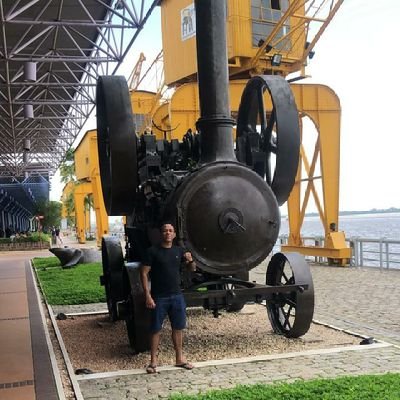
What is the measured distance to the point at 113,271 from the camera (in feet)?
26.7

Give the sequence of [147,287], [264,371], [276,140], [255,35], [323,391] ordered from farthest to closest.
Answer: [255,35], [276,140], [147,287], [264,371], [323,391]

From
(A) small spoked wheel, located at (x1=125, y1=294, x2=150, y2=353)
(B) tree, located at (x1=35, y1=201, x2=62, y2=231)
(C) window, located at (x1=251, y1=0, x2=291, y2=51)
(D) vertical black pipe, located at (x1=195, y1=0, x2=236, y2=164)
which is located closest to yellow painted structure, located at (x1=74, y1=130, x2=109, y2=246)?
(C) window, located at (x1=251, y1=0, x2=291, y2=51)

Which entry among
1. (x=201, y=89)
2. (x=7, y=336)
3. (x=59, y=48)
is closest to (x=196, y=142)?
(x=201, y=89)

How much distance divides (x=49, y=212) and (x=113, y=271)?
49541mm

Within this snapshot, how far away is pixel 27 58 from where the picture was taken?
16.6m

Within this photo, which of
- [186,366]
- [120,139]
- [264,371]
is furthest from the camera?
[120,139]

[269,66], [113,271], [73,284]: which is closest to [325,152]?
[269,66]

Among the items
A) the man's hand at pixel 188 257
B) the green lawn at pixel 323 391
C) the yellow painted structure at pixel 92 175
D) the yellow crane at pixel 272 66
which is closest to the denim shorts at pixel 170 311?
the man's hand at pixel 188 257

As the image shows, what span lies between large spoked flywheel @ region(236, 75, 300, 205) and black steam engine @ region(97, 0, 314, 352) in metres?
0.01

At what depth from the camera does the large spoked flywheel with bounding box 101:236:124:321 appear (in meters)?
7.92

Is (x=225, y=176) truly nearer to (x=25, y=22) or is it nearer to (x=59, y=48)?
(x=25, y=22)

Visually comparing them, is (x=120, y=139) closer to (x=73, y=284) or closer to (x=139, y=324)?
(x=139, y=324)

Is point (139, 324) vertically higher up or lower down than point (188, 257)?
lower down

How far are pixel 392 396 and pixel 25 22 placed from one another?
41.7ft
